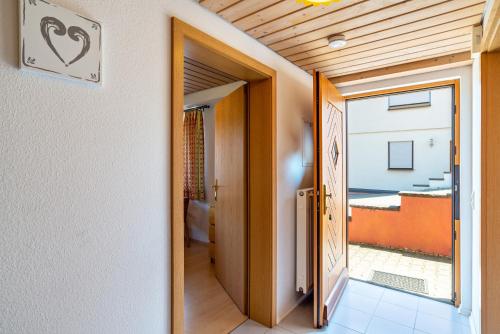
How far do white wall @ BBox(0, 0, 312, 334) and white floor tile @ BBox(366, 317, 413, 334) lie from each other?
1.70 m

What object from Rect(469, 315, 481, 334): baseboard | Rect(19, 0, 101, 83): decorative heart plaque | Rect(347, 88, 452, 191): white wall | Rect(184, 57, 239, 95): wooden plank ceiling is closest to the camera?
Rect(19, 0, 101, 83): decorative heart plaque

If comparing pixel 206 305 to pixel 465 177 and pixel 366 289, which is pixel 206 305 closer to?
pixel 366 289

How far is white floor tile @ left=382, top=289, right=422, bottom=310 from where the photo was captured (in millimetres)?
2439

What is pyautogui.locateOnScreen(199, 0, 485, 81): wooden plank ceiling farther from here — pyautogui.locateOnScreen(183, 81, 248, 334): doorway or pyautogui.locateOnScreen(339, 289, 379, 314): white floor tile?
pyautogui.locateOnScreen(339, 289, 379, 314): white floor tile

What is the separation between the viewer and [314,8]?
1.49m

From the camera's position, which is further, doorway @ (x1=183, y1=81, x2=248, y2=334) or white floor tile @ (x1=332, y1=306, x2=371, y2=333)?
doorway @ (x1=183, y1=81, x2=248, y2=334)

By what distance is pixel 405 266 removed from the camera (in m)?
3.36

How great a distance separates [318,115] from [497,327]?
1739 millimetres

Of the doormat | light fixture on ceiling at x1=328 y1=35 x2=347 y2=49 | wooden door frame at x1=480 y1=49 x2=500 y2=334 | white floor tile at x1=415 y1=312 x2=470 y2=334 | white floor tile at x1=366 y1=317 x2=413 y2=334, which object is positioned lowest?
white floor tile at x1=415 y1=312 x2=470 y2=334

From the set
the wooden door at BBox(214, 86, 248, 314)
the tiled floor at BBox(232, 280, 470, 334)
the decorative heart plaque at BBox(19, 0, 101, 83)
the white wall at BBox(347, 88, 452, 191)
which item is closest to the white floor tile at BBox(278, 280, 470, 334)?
the tiled floor at BBox(232, 280, 470, 334)

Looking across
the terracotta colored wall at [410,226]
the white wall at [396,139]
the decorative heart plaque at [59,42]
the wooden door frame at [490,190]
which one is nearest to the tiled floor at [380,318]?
Answer: the wooden door frame at [490,190]

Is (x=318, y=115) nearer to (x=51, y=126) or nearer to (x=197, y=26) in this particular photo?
(x=197, y=26)

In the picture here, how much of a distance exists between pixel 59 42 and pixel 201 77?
233 centimetres

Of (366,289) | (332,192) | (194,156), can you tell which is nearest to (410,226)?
(366,289)
